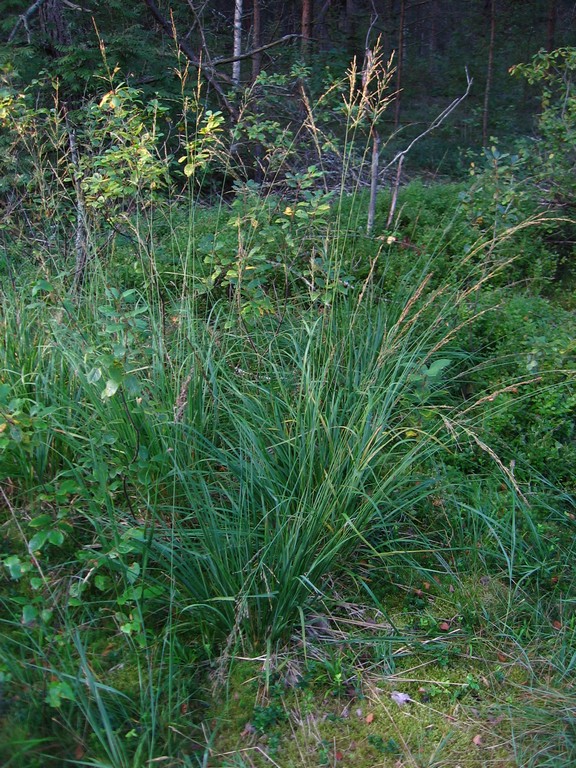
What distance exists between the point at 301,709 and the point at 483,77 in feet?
46.6

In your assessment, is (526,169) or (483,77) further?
(483,77)

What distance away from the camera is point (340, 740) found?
2668 mm

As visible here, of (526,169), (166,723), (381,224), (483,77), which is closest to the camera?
(166,723)

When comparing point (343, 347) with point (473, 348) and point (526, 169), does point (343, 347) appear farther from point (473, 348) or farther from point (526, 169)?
point (526, 169)

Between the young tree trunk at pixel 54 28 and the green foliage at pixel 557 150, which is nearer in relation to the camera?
the green foliage at pixel 557 150

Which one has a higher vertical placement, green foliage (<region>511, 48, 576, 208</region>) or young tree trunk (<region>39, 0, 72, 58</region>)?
young tree trunk (<region>39, 0, 72, 58</region>)

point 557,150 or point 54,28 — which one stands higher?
point 54,28

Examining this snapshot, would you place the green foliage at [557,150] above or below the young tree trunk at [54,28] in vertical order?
below

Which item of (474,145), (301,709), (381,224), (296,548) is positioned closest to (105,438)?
(296,548)

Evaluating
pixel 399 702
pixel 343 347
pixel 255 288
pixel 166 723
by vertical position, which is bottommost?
pixel 399 702

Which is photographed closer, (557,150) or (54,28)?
(557,150)

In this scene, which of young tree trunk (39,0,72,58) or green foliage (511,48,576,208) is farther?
young tree trunk (39,0,72,58)

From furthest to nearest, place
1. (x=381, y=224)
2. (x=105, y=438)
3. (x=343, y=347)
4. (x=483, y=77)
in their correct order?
(x=483, y=77) < (x=381, y=224) < (x=343, y=347) < (x=105, y=438)

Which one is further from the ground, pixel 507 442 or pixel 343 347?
pixel 343 347
